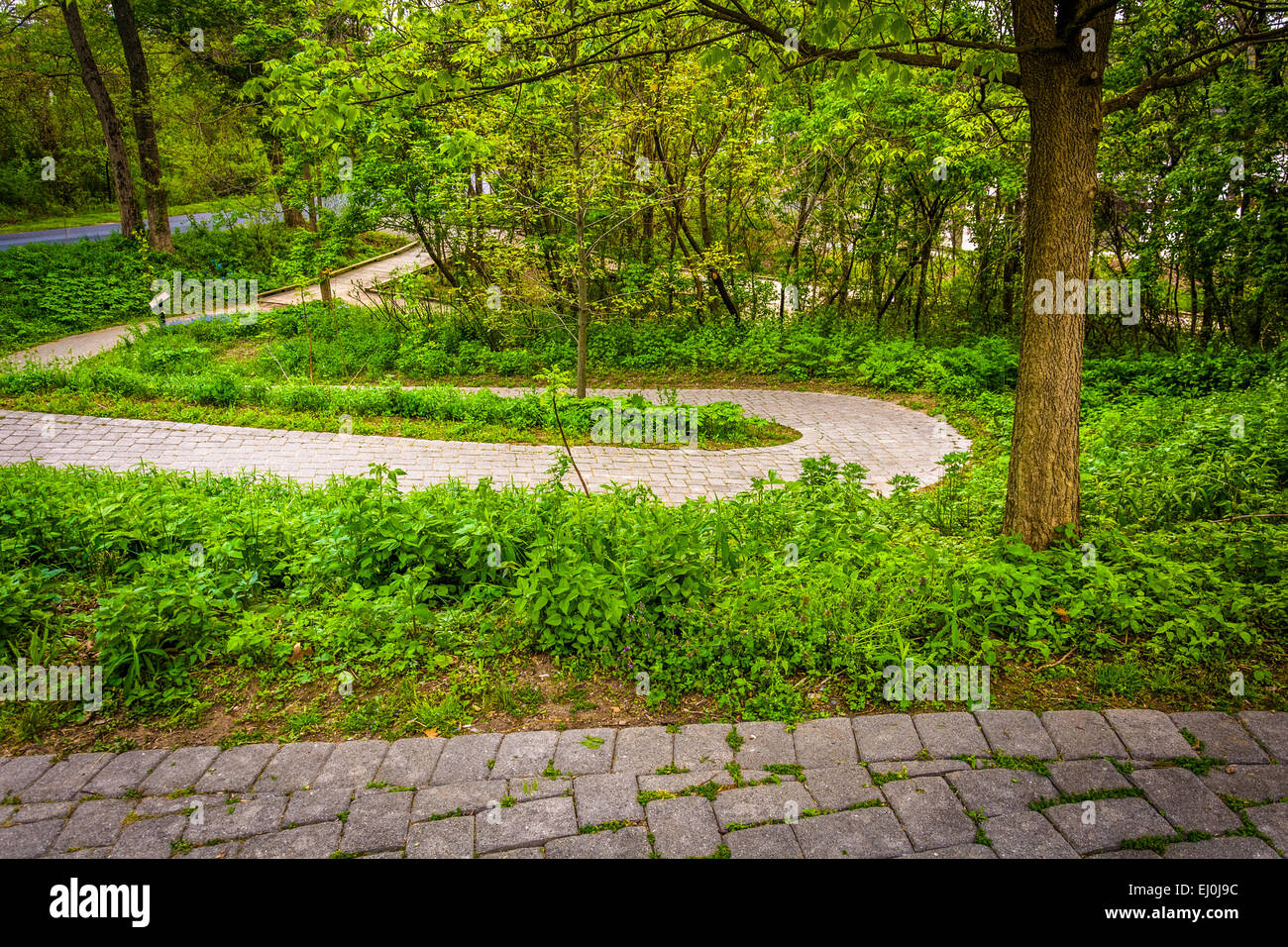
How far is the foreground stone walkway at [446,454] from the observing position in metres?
9.30

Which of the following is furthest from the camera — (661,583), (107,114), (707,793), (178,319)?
(107,114)

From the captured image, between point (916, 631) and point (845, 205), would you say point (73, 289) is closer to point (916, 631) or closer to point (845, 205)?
point (845, 205)

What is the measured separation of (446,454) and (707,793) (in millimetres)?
7466

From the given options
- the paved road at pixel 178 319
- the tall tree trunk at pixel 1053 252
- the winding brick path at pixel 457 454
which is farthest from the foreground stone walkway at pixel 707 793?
the paved road at pixel 178 319

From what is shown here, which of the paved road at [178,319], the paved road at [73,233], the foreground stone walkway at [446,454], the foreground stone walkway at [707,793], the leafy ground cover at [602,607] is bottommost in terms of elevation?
the foreground stone walkway at [707,793]

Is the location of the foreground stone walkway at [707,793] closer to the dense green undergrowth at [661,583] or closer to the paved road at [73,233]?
the dense green undergrowth at [661,583]

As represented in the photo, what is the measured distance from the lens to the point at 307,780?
11.6 ft

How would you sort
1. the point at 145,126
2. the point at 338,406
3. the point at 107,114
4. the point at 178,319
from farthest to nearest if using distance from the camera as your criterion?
1. the point at 145,126
2. the point at 107,114
3. the point at 178,319
4. the point at 338,406

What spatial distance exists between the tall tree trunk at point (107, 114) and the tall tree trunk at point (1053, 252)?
22.2m

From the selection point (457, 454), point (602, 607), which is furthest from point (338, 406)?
point (602, 607)

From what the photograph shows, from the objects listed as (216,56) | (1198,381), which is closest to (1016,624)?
(1198,381)

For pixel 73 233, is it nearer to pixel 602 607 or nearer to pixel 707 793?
pixel 602 607

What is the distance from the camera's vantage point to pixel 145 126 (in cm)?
2291

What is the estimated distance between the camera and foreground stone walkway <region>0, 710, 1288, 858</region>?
10.4 feet
